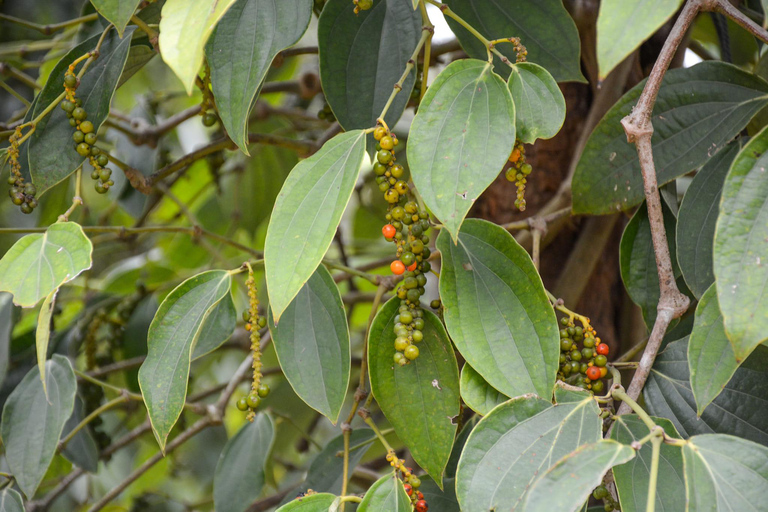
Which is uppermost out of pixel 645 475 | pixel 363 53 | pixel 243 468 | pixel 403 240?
pixel 363 53

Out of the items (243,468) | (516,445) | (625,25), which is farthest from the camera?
(243,468)

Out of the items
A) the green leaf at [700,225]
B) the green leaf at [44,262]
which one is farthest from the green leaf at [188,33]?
the green leaf at [700,225]

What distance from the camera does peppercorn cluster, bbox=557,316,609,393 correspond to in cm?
49

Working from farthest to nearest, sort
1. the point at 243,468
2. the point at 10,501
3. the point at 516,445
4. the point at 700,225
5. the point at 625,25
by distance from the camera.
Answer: the point at 243,468 < the point at 10,501 < the point at 700,225 < the point at 516,445 < the point at 625,25

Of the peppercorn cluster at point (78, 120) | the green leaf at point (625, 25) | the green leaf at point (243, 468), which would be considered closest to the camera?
the green leaf at point (625, 25)

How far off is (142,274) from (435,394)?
764mm

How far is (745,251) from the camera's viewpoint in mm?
361

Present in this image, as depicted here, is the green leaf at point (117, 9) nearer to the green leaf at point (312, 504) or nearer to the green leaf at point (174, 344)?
the green leaf at point (174, 344)

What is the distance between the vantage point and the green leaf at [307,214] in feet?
1.38

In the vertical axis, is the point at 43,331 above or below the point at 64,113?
below

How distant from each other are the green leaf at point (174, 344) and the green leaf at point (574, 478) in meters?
0.27

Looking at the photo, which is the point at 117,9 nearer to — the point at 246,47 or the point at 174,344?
the point at 246,47

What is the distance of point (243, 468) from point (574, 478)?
0.55 m

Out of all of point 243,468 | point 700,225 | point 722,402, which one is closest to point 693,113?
point 700,225
